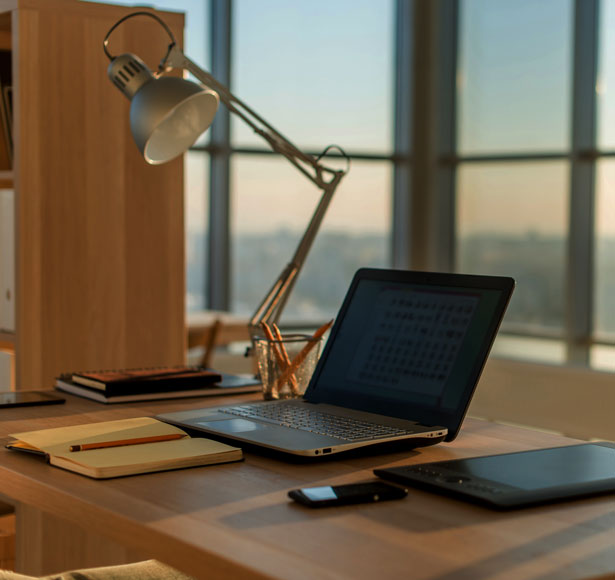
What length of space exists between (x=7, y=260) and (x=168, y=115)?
0.86m

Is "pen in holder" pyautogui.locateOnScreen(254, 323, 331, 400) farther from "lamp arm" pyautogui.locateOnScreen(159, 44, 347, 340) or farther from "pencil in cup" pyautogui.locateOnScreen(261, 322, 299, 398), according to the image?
"lamp arm" pyautogui.locateOnScreen(159, 44, 347, 340)

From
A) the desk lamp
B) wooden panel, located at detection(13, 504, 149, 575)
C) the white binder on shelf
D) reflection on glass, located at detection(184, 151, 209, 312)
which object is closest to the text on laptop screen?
the desk lamp

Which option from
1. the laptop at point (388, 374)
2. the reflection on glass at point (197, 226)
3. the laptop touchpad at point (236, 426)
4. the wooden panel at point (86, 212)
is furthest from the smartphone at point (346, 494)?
the reflection on glass at point (197, 226)

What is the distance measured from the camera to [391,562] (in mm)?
903

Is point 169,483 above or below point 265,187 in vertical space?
below

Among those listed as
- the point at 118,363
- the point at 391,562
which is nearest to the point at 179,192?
the point at 118,363

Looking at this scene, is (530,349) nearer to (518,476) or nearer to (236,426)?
(236,426)

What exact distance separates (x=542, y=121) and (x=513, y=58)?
17.4 inches

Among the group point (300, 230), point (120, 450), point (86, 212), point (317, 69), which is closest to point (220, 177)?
point (300, 230)

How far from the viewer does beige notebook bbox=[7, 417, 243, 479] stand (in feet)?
4.11

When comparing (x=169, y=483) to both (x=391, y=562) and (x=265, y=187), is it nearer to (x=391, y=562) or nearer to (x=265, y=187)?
(x=391, y=562)

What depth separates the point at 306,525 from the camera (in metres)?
1.03

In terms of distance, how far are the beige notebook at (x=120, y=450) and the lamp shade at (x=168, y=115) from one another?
595 mm

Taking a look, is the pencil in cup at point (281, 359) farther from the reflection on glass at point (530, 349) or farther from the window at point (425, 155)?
the reflection on glass at point (530, 349)
